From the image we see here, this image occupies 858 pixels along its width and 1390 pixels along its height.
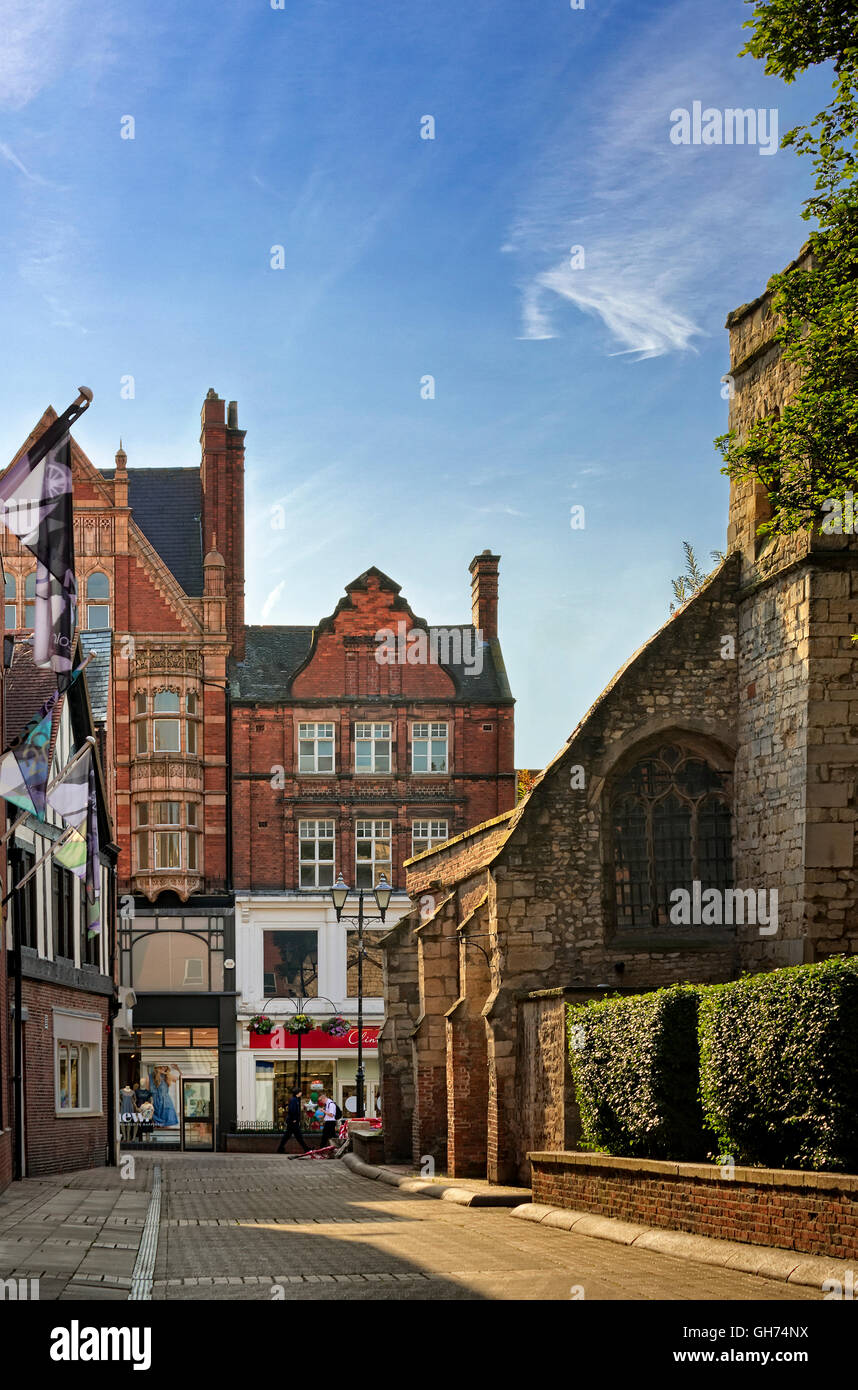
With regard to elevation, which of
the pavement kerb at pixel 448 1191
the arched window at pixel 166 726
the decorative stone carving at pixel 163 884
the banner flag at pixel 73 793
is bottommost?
the pavement kerb at pixel 448 1191

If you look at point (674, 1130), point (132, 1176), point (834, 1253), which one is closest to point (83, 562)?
point (132, 1176)

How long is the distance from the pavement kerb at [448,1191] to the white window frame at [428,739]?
22.5 meters

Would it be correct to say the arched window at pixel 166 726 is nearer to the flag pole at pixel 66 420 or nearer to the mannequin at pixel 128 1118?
the mannequin at pixel 128 1118

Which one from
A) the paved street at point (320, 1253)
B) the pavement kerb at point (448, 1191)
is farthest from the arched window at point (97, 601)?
the paved street at point (320, 1253)

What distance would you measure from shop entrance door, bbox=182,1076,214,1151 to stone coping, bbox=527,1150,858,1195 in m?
28.5

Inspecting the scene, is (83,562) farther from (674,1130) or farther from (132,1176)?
(674,1130)

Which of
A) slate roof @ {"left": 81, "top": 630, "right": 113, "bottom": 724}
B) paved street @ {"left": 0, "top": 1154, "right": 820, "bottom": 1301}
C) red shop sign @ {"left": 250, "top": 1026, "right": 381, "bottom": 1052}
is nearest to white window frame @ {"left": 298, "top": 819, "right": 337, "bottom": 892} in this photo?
red shop sign @ {"left": 250, "top": 1026, "right": 381, "bottom": 1052}

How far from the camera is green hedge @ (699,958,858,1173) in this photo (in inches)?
525

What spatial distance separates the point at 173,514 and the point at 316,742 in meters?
9.56

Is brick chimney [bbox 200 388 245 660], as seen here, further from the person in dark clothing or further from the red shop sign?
the person in dark clothing

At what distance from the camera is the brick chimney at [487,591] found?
5409 cm

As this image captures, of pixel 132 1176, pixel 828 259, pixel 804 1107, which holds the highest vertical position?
pixel 828 259

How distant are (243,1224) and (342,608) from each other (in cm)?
3517

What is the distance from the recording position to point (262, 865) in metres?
51.2
